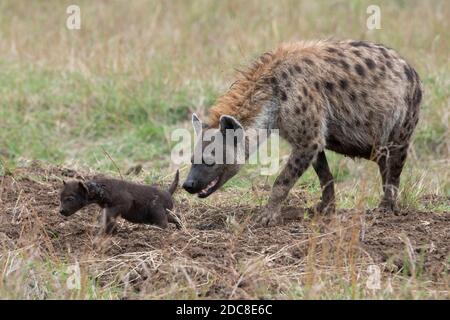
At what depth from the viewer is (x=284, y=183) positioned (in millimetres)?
6715

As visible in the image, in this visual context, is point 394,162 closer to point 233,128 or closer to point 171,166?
point 233,128

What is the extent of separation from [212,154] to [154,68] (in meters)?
4.10

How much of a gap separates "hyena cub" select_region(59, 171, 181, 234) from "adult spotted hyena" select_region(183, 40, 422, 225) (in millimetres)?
227

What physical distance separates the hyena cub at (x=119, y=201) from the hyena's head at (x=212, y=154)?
218mm

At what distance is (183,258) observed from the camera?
5680 mm

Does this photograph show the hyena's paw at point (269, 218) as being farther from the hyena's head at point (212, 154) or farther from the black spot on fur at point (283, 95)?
the black spot on fur at point (283, 95)

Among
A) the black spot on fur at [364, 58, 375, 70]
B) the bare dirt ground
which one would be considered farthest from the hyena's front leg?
the black spot on fur at [364, 58, 375, 70]

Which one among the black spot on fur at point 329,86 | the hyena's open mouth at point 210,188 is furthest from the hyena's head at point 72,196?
the black spot on fur at point 329,86

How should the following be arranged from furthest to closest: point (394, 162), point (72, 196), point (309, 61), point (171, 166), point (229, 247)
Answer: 1. point (171, 166)
2. point (394, 162)
3. point (309, 61)
4. point (72, 196)
5. point (229, 247)

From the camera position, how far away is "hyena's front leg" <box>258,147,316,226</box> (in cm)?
670

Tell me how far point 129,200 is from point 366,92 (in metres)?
1.83

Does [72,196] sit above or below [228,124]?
below

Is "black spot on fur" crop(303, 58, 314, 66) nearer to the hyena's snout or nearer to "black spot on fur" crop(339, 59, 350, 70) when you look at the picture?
"black spot on fur" crop(339, 59, 350, 70)

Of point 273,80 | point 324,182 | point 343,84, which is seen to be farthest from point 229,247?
point 343,84
